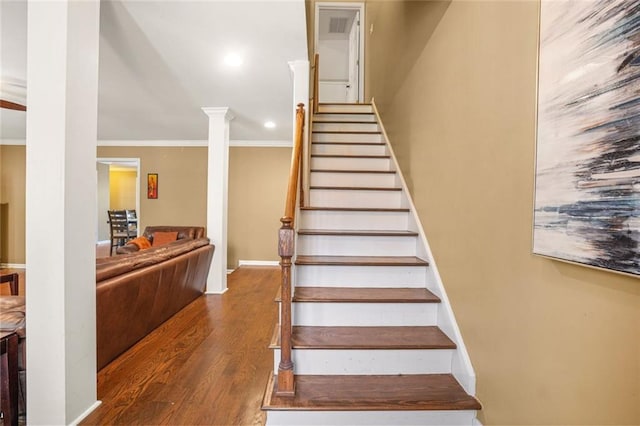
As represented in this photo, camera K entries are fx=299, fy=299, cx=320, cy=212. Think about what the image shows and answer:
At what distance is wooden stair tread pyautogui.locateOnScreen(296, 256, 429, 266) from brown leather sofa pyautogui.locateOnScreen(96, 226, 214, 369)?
1.28m

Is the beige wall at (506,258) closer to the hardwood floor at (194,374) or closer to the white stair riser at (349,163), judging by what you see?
the white stair riser at (349,163)

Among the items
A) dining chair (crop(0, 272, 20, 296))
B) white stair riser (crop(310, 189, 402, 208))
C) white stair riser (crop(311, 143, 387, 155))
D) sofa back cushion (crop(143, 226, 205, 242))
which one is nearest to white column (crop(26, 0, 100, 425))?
dining chair (crop(0, 272, 20, 296))

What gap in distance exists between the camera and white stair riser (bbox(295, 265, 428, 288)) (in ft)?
6.85

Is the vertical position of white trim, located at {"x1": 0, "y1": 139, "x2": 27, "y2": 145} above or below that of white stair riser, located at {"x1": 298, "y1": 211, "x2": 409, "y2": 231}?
above

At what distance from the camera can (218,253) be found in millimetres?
4008

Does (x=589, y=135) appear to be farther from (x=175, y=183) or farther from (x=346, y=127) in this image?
(x=175, y=183)

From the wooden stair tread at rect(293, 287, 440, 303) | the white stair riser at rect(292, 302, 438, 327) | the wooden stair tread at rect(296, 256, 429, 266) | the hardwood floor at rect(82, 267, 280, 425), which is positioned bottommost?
the hardwood floor at rect(82, 267, 280, 425)

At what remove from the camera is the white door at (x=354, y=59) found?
218 inches

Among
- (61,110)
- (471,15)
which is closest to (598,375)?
(471,15)

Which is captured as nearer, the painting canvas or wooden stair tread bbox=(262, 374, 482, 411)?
the painting canvas

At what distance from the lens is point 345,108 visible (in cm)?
466

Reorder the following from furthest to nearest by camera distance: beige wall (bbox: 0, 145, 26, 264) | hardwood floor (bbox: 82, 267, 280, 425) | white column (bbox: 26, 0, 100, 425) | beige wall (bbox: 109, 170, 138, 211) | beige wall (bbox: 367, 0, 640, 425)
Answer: beige wall (bbox: 109, 170, 138, 211), beige wall (bbox: 0, 145, 26, 264), hardwood floor (bbox: 82, 267, 280, 425), white column (bbox: 26, 0, 100, 425), beige wall (bbox: 367, 0, 640, 425)

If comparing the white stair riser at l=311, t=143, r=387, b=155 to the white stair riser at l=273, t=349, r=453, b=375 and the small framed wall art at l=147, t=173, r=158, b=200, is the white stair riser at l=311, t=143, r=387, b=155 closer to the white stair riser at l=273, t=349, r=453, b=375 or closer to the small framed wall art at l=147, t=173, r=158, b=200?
the white stair riser at l=273, t=349, r=453, b=375

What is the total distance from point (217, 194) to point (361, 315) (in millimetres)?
2773
